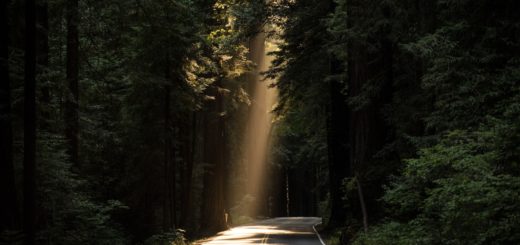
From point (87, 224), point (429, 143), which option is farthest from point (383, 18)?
point (87, 224)

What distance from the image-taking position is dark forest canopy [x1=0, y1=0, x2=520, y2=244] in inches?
470

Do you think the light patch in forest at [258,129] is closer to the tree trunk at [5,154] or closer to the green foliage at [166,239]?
the green foliage at [166,239]

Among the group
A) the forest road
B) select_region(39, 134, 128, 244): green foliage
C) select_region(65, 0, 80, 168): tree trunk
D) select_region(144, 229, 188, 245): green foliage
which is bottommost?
the forest road

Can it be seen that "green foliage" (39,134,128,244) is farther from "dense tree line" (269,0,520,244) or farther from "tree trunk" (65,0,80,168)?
"dense tree line" (269,0,520,244)

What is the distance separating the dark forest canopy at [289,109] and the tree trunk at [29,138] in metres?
0.03

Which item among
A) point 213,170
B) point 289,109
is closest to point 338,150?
point 289,109

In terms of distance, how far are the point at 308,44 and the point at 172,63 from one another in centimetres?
664

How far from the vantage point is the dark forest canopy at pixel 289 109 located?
39.2 ft

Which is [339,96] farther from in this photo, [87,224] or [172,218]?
[87,224]

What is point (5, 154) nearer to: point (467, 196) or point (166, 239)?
point (467, 196)

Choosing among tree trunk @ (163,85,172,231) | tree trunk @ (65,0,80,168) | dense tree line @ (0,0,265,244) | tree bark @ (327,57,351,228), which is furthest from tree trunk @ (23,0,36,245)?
tree bark @ (327,57,351,228)

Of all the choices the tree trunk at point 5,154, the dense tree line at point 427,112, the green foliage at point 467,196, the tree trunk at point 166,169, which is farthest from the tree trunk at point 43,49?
the green foliage at point 467,196

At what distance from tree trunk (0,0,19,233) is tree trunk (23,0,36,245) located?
49 centimetres

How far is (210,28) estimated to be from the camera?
2797cm
